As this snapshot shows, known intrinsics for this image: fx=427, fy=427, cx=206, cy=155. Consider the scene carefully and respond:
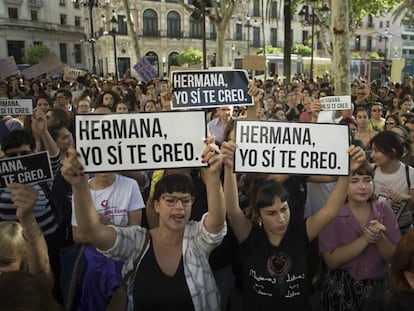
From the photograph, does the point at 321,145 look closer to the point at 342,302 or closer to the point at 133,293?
the point at 342,302

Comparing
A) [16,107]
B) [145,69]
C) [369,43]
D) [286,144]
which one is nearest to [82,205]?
[286,144]

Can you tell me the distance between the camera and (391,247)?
2.59 m

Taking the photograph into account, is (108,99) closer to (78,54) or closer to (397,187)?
(397,187)

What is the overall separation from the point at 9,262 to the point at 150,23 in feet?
169

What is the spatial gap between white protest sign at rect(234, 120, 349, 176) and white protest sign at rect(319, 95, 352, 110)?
3080mm

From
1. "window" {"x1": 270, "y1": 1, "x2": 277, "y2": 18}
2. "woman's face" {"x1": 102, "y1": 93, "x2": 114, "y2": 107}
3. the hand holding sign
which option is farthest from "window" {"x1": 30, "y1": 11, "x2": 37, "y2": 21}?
the hand holding sign

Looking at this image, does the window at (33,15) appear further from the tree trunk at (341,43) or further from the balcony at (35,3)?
the tree trunk at (341,43)

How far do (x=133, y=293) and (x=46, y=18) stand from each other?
6040 centimetres

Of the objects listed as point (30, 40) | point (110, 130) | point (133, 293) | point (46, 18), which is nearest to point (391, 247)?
point (133, 293)

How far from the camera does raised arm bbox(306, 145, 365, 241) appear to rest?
257cm

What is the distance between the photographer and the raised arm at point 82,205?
2234 millimetres

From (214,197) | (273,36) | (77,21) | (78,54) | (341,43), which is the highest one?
(77,21)

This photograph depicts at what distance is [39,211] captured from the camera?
303 centimetres

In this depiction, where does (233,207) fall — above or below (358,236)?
above
